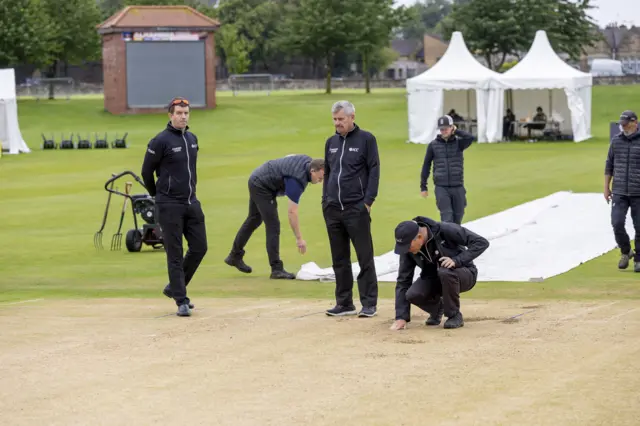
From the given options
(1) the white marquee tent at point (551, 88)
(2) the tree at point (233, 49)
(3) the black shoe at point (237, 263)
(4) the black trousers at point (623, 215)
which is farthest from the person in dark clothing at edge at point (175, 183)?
(2) the tree at point (233, 49)

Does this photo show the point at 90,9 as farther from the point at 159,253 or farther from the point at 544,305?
the point at 544,305

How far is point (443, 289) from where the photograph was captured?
36.0 feet

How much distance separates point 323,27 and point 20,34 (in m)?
21.2

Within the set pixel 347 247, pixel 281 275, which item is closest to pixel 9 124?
pixel 281 275

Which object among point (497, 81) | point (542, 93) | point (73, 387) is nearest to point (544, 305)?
point (73, 387)

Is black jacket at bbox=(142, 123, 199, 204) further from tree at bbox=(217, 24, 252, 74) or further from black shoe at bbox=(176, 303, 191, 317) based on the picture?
tree at bbox=(217, 24, 252, 74)

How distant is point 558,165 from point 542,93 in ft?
60.7

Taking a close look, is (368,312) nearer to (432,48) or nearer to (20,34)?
(20,34)

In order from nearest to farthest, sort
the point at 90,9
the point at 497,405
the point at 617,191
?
the point at 497,405 → the point at 617,191 → the point at 90,9

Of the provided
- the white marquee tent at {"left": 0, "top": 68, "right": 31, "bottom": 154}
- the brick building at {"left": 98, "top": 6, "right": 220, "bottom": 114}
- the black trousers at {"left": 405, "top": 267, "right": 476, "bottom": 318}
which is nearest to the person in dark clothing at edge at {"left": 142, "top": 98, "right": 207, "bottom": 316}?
the black trousers at {"left": 405, "top": 267, "right": 476, "bottom": 318}

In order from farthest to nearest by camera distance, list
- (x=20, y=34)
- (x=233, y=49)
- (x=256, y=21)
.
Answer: (x=256, y=21)
(x=233, y=49)
(x=20, y=34)

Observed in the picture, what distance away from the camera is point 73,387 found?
28.6 feet

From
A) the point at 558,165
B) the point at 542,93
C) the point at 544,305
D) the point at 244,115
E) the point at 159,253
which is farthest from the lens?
the point at 244,115

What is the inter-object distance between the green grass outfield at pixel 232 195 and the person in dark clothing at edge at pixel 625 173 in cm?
68
